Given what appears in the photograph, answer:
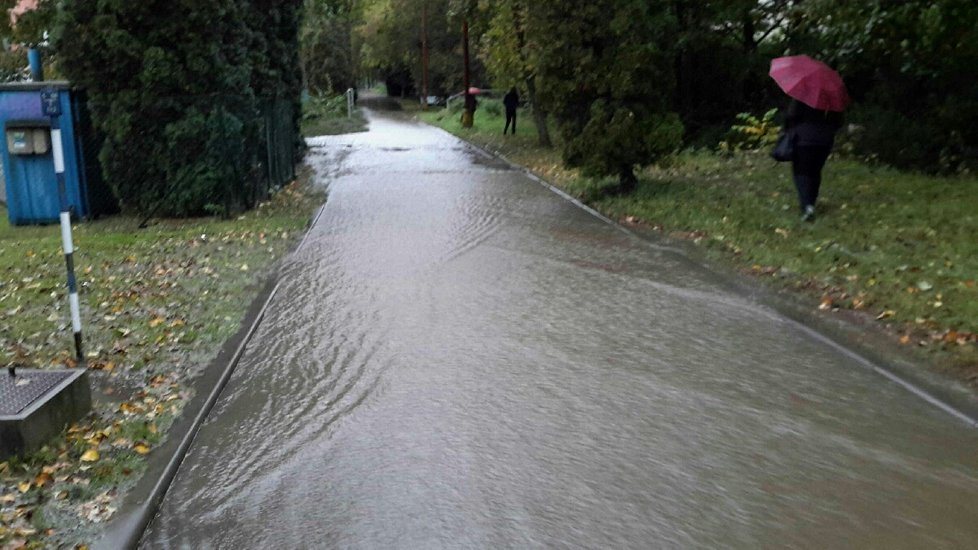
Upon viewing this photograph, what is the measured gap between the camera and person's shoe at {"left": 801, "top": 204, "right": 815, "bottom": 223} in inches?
435

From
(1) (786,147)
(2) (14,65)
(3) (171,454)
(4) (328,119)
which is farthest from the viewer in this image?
(4) (328,119)

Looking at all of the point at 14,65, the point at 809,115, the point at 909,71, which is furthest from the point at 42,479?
the point at 14,65

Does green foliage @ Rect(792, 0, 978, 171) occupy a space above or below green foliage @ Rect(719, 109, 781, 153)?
above

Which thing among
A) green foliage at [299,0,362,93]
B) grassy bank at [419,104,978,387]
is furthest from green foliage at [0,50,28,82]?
green foliage at [299,0,362,93]

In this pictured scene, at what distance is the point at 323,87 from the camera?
57.2 meters

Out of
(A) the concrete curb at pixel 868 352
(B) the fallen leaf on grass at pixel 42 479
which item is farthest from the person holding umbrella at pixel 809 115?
(B) the fallen leaf on grass at pixel 42 479

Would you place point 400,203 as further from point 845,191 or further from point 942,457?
point 942,457

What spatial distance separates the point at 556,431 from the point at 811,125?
7.43 m

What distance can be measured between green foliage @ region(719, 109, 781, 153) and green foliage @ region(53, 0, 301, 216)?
1066cm

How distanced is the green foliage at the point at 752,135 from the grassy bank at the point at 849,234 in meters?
2.46

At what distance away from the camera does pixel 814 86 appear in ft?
35.0

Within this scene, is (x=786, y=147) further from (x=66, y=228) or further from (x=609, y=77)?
(x=66, y=228)

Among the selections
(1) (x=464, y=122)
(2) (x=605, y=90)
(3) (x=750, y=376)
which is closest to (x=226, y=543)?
(3) (x=750, y=376)

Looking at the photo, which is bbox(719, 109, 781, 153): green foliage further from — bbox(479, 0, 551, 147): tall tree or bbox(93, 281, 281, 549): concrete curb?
bbox(93, 281, 281, 549): concrete curb
